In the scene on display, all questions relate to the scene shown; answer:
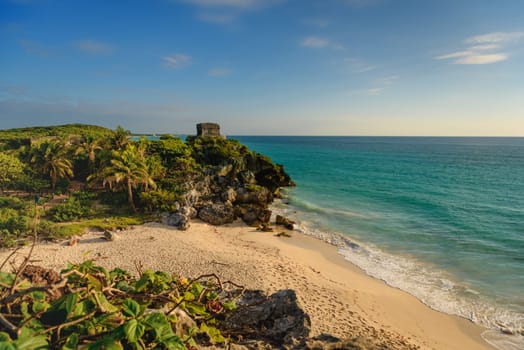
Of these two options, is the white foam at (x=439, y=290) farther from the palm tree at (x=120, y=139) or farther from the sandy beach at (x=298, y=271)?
the palm tree at (x=120, y=139)

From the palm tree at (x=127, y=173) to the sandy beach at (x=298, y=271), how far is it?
4.51m

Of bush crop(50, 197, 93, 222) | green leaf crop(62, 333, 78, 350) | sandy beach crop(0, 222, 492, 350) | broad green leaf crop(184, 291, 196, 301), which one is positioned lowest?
sandy beach crop(0, 222, 492, 350)

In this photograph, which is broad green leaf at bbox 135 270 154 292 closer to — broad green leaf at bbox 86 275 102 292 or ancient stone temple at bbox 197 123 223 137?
broad green leaf at bbox 86 275 102 292

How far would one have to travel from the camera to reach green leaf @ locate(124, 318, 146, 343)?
8.56 ft

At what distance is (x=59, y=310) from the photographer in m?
3.07

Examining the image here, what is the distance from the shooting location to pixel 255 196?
27.2 m

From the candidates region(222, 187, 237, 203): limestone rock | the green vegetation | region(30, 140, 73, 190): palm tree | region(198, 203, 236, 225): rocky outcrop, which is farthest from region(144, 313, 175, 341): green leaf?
region(30, 140, 73, 190): palm tree

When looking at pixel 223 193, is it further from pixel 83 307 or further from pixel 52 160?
pixel 83 307

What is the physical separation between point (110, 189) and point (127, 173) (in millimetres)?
4136

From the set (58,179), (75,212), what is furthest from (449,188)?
(58,179)

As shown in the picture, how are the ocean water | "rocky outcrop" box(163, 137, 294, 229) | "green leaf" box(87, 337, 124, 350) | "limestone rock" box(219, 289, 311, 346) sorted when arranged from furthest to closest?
"rocky outcrop" box(163, 137, 294, 229) → the ocean water → "limestone rock" box(219, 289, 311, 346) → "green leaf" box(87, 337, 124, 350)

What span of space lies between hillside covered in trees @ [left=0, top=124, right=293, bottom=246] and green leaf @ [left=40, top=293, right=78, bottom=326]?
53.7ft

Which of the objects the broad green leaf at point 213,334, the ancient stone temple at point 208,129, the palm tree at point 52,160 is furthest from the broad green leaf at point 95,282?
the ancient stone temple at point 208,129

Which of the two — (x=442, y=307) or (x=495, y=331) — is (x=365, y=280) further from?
(x=495, y=331)
